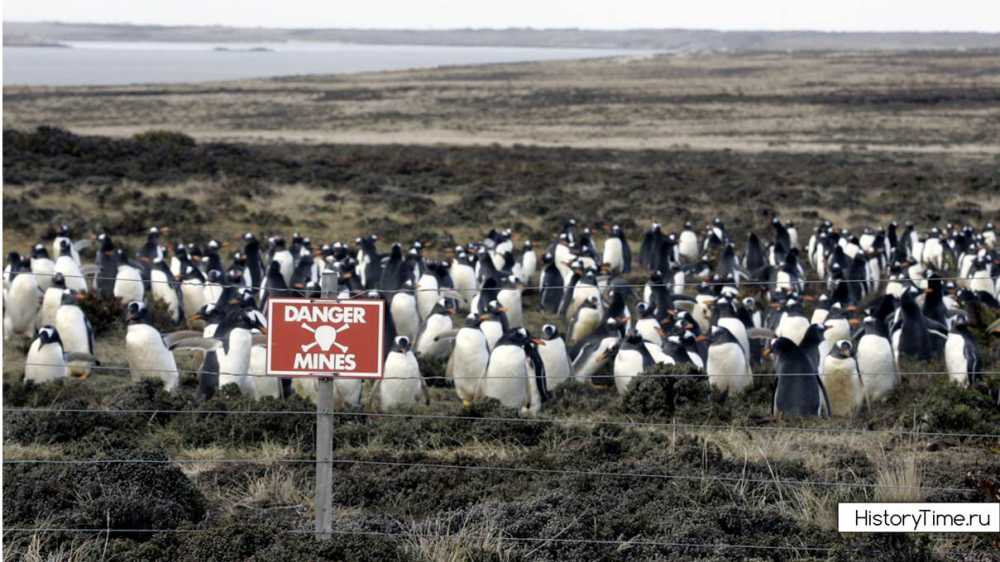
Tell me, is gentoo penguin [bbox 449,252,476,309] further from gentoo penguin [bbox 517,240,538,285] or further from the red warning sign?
the red warning sign

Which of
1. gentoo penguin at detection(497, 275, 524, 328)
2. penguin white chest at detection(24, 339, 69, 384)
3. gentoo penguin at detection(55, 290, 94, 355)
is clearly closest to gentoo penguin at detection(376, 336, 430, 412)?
penguin white chest at detection(24, 339, 69, 384)

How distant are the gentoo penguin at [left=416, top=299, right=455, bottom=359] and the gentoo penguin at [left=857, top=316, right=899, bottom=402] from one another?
13.1ft

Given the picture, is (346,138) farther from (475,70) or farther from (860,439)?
(475,70)

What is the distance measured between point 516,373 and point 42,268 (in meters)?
7.69

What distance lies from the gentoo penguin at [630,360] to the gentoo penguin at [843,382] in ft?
4.93

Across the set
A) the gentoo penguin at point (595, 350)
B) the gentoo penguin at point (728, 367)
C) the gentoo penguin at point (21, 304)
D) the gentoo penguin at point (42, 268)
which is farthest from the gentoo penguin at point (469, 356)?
the gentoo penguin at point (42, 268)

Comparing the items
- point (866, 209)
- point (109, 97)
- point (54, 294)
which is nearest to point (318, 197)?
point (866, 209)

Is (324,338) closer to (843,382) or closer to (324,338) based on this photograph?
(324,338)

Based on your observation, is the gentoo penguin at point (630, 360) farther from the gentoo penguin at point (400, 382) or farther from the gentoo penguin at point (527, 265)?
the gentoo penguin at point (527, 265)

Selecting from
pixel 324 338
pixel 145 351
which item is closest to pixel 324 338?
pixel 324 338

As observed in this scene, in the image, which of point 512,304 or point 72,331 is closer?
point 72,331

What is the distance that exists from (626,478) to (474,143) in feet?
128

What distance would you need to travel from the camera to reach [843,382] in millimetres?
9836

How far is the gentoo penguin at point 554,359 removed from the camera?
35.2ft
